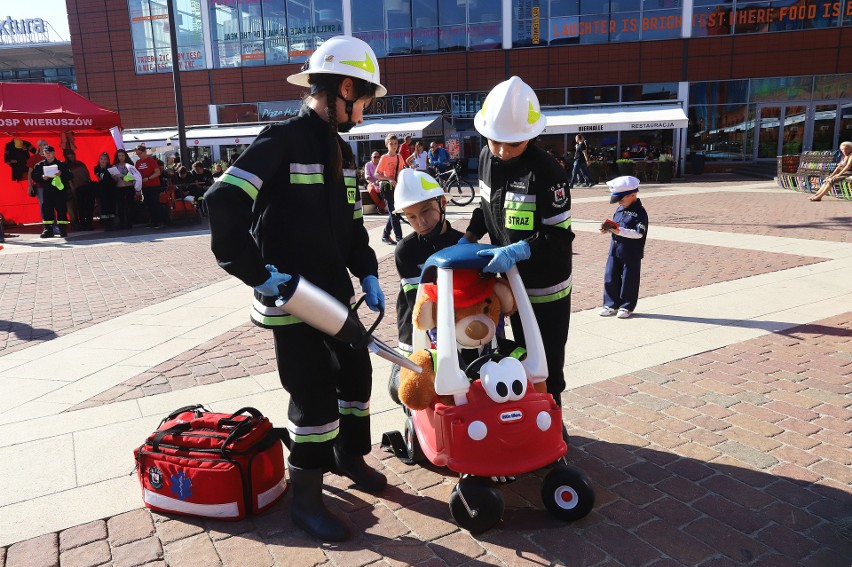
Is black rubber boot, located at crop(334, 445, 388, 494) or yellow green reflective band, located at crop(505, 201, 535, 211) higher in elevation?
yellow green reflective band, located at crop(505, 201, 535, 211)

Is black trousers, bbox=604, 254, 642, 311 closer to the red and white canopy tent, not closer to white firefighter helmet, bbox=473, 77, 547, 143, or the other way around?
white firefighter helmet, bbox=473, 77, 547, 143

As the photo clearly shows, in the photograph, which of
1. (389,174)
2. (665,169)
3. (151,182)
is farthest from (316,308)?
(665,169)

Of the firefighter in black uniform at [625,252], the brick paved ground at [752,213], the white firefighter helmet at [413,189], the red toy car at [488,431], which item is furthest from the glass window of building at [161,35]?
the red toy car at [488,431]

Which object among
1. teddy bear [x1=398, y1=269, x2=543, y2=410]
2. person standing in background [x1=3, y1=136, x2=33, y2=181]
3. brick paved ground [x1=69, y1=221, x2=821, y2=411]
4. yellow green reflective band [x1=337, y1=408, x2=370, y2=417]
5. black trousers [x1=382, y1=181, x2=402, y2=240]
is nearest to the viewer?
teddy bear [x1=398, y1=269, x2=543, y2=410]

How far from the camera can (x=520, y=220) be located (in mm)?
3428

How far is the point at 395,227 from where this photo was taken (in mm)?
11516

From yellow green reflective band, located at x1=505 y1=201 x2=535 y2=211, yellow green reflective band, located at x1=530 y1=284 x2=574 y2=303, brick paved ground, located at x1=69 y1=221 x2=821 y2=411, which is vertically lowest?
brick paved ground, located at x1=69 y1=221 x2=821 y2=411

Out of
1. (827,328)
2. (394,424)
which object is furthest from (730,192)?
(394,424)

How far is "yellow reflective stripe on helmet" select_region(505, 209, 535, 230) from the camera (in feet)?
11.1

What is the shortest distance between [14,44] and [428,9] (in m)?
31.1

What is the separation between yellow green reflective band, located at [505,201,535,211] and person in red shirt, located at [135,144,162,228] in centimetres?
1396

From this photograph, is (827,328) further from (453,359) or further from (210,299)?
(210,299)

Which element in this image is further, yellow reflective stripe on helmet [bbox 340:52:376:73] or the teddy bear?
the teddy bear

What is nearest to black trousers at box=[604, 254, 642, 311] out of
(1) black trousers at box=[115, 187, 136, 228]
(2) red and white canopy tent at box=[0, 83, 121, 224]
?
(1) black trousers at box=[115, 187, 136, 228]
